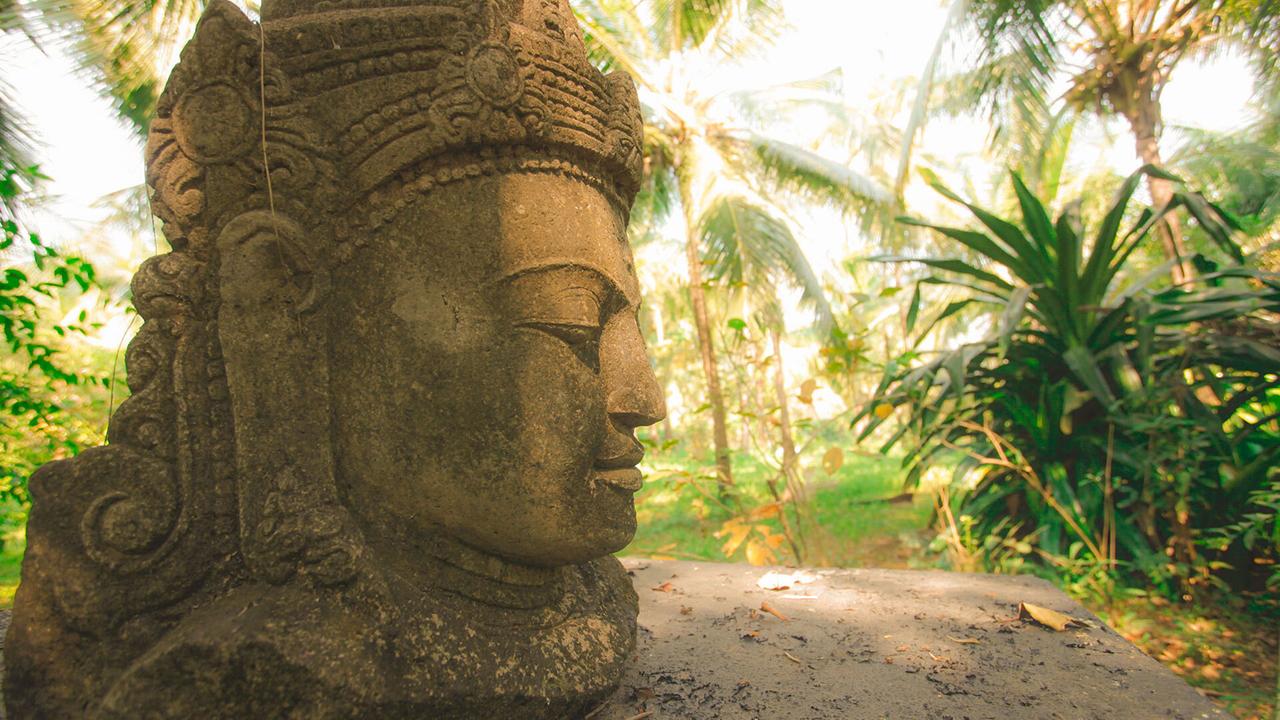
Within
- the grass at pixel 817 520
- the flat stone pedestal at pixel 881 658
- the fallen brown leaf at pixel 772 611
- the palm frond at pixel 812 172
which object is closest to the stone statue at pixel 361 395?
the flat stone pedestal at pixel 881 658

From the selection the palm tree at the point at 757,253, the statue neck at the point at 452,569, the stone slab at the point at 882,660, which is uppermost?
the palm tree at the point at 757,253

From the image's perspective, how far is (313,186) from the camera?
1.53 m

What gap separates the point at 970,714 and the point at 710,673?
0.62 metres

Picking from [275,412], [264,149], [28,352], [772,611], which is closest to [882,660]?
[772,611]

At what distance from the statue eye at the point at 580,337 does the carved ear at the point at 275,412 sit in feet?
1.60

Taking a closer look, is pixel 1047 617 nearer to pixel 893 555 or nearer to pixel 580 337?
pixel 580 337

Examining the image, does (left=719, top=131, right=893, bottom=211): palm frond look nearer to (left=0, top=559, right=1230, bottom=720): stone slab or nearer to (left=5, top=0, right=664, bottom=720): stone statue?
(left=0, top=559, right=1230, bottom=720): stone slab

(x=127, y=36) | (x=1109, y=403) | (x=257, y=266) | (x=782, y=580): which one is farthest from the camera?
(x=127, y=36)

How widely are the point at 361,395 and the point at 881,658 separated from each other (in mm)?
1534

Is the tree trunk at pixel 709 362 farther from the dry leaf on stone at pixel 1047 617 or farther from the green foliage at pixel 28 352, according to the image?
the green foliage at pixel 28 352

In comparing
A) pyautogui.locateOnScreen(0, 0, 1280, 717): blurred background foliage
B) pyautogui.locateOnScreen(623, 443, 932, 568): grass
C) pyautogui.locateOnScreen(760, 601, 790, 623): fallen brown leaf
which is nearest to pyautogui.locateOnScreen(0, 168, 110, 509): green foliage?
pyautogui.locateOnScreen(0, 0, 1280, 717): blurred background foliage

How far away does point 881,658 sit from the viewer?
1.96 metres

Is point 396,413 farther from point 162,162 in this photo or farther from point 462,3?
point 462,3

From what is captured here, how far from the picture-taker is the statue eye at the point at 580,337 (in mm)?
1557
